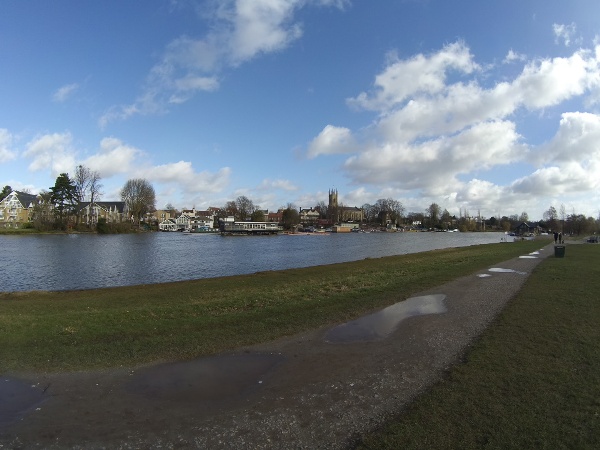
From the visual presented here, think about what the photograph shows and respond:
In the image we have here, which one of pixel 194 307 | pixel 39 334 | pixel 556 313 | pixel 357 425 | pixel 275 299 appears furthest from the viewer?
pixel 275 299

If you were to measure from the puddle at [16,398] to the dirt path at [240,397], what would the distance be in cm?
2

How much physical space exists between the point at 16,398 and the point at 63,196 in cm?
10916

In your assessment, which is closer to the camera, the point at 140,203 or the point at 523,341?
the point at 523,341

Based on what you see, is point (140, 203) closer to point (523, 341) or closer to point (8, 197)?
point (8, 197)

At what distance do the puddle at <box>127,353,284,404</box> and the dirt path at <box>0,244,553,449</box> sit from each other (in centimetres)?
2

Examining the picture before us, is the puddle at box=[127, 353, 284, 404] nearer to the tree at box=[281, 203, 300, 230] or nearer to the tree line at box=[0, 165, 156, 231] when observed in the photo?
the tree line at box=[0, 165, 156, 231]

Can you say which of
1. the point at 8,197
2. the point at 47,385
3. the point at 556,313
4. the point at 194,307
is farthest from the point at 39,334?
the point at 8,197

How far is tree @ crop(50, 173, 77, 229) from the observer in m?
97.8

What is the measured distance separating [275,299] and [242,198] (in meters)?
166

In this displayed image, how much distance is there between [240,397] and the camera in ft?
19.5

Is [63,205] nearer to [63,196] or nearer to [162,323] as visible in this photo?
[63,196]

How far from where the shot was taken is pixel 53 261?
126 ft

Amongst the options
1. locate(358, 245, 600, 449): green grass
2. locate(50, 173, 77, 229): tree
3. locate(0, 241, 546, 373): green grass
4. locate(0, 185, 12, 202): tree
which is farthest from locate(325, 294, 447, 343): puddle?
locate(0, 185, 12, 202): tree

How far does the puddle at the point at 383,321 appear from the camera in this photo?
9.29 meters
